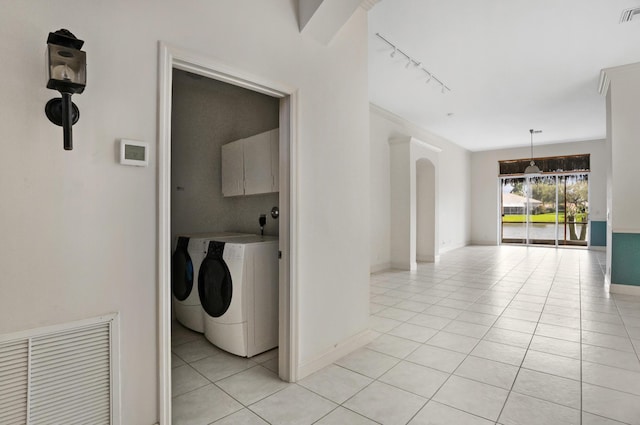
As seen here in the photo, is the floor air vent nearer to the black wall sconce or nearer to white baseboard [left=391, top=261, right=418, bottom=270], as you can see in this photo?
the black wall sconce

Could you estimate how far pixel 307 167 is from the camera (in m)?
2.46

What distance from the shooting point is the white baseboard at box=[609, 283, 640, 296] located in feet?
15.0

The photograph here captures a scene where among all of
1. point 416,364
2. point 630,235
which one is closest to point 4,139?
point 416,364

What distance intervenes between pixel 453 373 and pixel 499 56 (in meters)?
3.99

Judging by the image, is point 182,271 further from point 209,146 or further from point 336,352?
point 336,352

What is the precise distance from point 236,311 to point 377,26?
3.31 m

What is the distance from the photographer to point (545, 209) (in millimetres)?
10164

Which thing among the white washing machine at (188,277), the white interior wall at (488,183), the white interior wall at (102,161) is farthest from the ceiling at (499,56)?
the white washing machine at (188,277)

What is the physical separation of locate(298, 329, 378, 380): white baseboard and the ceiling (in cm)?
323

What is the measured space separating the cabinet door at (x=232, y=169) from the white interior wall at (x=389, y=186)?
10.2ft

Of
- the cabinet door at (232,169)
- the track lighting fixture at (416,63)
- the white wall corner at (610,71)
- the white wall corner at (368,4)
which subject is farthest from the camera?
the white wall corner at (610,71)

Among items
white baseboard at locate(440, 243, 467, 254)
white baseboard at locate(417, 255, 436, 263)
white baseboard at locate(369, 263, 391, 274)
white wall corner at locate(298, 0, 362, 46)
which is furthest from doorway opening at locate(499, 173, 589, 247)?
white wall corner at locate(298, 0, 362, 46)

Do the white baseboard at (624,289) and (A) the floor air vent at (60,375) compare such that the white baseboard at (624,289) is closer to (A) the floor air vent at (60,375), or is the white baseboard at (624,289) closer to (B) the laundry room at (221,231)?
(B) the laundry room at (221,231)

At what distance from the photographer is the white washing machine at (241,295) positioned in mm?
2707
